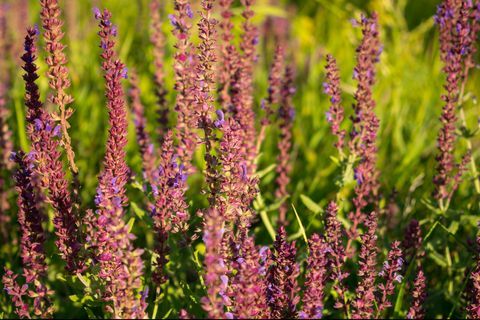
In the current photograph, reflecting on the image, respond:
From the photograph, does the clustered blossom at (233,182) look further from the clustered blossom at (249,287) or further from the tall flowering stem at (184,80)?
the tall flowering stem at (184,80)

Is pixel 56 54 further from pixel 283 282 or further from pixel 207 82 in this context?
pixel 283 282

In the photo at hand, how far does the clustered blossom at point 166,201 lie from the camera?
2.28 meters

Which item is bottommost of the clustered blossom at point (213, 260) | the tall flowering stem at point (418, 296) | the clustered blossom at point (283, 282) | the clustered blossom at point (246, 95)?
the tall flowering stem at point (418, 296)

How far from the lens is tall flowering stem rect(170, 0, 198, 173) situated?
2710mm

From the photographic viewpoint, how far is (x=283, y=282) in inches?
84.7

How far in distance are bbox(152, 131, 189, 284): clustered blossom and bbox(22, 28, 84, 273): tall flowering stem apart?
0.34m

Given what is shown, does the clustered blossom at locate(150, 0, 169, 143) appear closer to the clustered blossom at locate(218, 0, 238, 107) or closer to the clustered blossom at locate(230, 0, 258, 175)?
the clustered blossom at locate(218, 0, 238, 107)

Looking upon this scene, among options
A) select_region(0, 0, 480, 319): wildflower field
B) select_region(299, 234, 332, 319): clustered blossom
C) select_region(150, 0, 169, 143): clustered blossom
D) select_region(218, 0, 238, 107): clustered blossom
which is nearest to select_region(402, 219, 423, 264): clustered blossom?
select_region(0, 0, 480, 319): wildflower field

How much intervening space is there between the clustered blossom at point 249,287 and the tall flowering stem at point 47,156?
0.74 meters

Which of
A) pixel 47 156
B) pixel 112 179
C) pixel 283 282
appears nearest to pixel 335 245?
pixel 283 282

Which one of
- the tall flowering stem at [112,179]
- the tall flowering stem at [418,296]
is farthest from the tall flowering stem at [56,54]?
the tall flowering stem at [418,296]

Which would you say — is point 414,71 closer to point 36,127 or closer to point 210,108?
point 210,108

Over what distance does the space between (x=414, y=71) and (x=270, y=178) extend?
7.67 feet

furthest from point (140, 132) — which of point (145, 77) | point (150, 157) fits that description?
point (145, 77)
